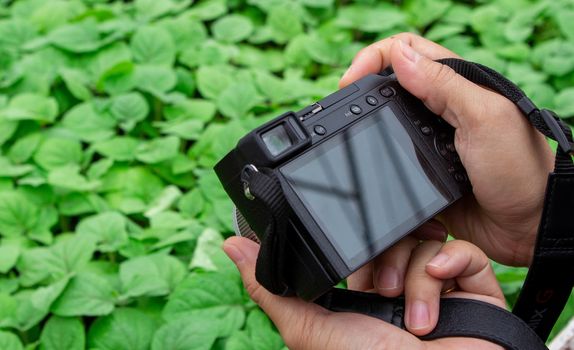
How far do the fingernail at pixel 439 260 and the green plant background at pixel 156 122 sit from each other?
406 mm

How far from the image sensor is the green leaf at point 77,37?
1963 millimetres

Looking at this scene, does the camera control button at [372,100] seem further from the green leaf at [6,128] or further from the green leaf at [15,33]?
the green leaf at [15,33]

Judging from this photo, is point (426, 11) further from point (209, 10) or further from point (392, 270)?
point (392, 270)

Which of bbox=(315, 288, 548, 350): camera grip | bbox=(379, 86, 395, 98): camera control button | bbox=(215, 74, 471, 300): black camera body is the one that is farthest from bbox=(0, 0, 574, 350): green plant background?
bbox=(379, 86, 395, 98): camera control button

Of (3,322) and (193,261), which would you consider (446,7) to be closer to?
(193,261)

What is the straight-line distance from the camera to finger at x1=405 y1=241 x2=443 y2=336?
3.17 feet

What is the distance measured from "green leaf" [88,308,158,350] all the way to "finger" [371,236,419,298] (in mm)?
506

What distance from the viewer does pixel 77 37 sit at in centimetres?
199

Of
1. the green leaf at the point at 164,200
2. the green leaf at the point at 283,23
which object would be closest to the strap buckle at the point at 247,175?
the green leaf at the point at 164,200

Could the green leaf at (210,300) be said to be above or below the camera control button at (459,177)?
below

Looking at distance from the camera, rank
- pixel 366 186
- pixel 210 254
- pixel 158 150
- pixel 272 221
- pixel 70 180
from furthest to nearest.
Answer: pixel 158 150
pixel 70 180
pixel 210 254
pixel 366 186
pixel 272 221

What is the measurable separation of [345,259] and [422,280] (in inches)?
6.6

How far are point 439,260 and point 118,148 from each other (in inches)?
39.2

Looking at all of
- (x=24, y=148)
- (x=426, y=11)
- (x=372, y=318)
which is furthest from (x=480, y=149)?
(x=426, y=11)
